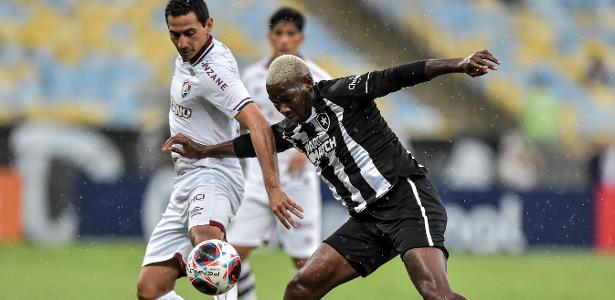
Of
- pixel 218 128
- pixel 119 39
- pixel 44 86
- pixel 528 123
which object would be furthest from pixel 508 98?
pixel 218 128

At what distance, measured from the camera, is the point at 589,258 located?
1448 centimetres

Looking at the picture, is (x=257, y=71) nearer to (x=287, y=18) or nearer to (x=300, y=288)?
(x=287, y=18)

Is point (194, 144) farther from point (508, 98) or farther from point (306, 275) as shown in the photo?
point (508, 98)

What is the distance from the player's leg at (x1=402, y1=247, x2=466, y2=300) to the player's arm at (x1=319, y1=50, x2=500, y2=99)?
90 centimetres

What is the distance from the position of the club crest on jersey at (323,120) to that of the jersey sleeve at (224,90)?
44 centimetres

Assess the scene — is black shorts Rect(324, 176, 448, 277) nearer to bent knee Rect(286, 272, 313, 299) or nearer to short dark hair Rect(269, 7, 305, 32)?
bent knee Rect(286, 272, 313, 299)

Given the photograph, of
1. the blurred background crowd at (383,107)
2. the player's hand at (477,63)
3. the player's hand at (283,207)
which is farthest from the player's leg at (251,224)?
the blurred background crowd at (383,107)

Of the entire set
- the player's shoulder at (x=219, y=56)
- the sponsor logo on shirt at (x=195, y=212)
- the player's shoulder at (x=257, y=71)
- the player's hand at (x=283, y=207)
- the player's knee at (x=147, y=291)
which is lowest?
the player's knee at (x=147, y=291)

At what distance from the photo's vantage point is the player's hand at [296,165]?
8.74 metres

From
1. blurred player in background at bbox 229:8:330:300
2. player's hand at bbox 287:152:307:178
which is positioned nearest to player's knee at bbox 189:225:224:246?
blurred player in background at bbox 229:8:330:300

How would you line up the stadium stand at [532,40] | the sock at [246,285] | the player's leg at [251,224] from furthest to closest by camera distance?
the stadium stand at [532,40] → the player's leg at [251,224] → the sock at [246,285]

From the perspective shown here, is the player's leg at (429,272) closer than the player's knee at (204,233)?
Yes

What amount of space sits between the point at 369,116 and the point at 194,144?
3.69ft

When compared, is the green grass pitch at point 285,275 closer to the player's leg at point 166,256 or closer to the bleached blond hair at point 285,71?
the player's leg at point 166,256
